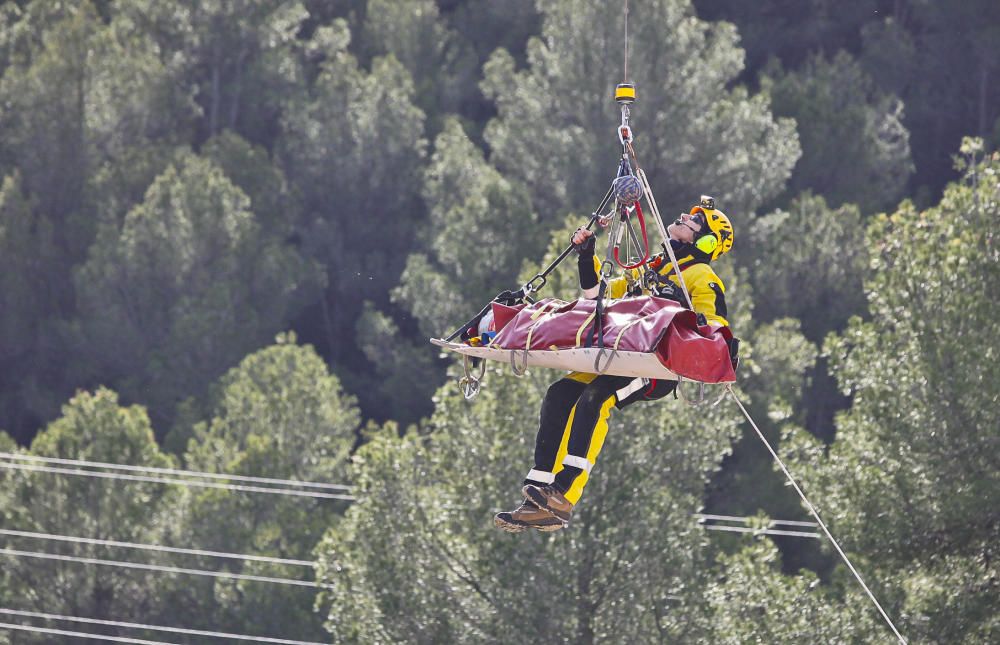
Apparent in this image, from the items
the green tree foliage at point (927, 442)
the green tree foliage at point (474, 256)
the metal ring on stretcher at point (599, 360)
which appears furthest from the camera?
the green tree foliage at point (474, 256)

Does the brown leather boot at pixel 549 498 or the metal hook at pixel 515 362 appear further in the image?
the metal hook at pixel 515 362

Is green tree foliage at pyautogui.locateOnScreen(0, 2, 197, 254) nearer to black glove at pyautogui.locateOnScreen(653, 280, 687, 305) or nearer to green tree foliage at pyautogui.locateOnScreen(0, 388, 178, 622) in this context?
green tree foliage at pyautogui.locateOnScreen(0, 388, 178, 622)

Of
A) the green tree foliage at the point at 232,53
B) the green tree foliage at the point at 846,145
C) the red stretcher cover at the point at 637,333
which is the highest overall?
the green tree foliage at the point at 232,53

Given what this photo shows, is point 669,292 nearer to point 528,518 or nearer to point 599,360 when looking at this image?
point 599,360

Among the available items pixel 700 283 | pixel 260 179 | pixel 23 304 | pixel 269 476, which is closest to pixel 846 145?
pixel 260 179

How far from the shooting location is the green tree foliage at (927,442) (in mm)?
18000

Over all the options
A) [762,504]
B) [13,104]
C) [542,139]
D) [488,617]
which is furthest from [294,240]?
[488,617]

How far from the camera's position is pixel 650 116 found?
3522 cm

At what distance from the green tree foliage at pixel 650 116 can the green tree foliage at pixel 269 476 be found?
18.9 ft

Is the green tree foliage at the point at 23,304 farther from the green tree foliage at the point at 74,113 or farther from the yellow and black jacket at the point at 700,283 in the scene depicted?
the yellow and black jacket at the point at 700,283

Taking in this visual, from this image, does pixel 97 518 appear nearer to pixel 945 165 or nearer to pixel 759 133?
pixel 759 133

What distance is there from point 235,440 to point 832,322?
10884 mm

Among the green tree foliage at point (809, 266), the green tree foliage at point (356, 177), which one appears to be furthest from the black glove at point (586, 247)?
the green tree foliage at point (356, 177)

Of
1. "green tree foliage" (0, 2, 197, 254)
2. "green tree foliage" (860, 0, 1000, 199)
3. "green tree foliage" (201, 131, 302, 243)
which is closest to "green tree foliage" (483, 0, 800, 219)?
"green tree foliage" (860, 0, 1000, 199)
